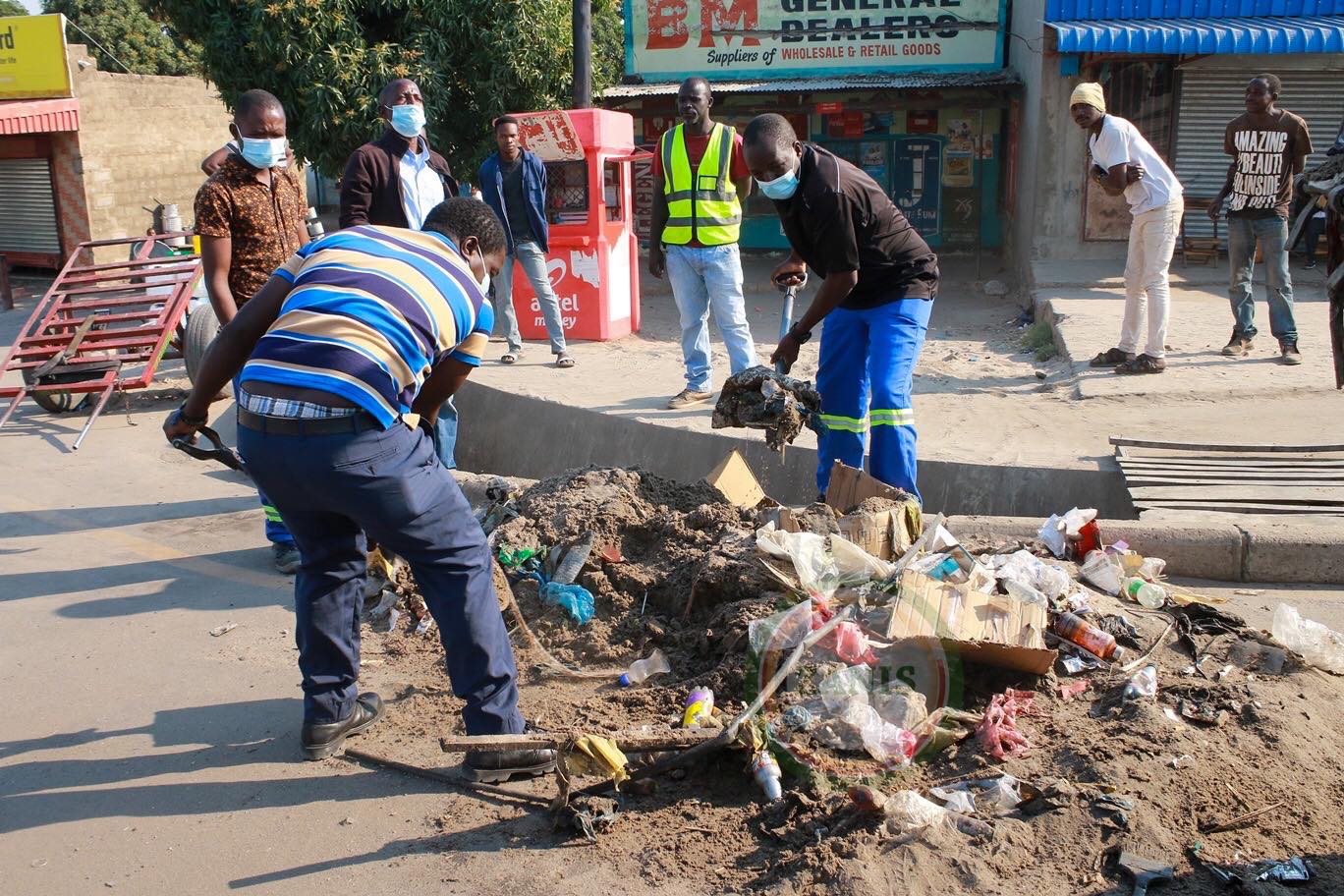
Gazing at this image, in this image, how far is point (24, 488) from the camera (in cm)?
728

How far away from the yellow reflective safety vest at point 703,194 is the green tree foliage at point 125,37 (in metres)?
21.6

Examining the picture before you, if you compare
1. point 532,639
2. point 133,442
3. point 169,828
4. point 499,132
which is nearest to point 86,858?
point 169,828

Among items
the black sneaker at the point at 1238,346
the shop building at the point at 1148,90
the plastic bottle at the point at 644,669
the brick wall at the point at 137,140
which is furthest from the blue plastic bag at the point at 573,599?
the brick wall at the point at 137,140

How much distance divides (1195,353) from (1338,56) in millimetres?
6410

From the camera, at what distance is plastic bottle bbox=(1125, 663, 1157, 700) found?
366 cm

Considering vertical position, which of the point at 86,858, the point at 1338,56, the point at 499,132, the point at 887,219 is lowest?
the point at 86,858

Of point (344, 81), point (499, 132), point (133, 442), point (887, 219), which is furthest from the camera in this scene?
point (344, 81)

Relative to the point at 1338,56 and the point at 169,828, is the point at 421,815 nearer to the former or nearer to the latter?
the point at 169,828

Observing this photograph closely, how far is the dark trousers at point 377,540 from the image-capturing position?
128 inches

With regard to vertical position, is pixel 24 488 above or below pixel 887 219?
below

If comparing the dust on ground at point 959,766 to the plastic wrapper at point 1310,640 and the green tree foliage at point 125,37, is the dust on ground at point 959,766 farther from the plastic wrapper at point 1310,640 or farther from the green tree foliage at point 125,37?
the green tree foliage at point 125,37

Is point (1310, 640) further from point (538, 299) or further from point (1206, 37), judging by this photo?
point (1206, 37)

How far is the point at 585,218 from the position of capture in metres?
10.5

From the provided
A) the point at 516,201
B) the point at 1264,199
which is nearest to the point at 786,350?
the point at 516,201
